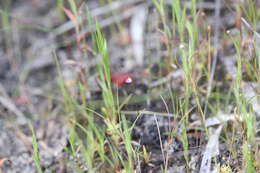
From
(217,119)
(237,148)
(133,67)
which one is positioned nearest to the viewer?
(237,148)

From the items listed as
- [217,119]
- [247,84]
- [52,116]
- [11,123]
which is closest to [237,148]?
[217,119]

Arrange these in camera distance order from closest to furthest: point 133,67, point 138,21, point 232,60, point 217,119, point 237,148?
point 237,148 → point 217,119 → point 232,60 → point 133,67 → point 138,21

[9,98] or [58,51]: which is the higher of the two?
[58,51]

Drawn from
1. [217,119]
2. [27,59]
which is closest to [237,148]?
[217,119]

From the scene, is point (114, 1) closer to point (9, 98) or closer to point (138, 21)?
point (138, 21)

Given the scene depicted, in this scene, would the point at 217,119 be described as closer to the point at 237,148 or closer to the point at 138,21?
the point at 237,148

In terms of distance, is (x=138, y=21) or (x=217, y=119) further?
(x=138, y=21)

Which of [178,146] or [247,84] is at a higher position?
[247,84]

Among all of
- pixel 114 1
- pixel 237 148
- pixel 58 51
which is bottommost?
pixel 237 148

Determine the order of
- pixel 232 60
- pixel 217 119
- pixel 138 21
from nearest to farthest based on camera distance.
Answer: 1. pixel 217 119
2. pixel 232 60
3. pixel 138 21
